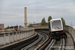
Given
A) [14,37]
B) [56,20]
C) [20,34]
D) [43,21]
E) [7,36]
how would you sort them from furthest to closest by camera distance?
1. [43,21]
2. [56,20]
3. [20,34]
4. [14,37]
5. [7,36]

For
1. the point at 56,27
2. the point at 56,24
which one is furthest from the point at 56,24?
the point at 56,27

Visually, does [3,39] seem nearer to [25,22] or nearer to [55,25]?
[55,25]

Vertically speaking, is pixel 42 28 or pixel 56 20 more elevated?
pixel 56 20

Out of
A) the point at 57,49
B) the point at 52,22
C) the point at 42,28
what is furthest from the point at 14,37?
the point at 42,28

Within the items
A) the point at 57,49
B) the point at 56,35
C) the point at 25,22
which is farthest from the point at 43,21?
the point at 57,49

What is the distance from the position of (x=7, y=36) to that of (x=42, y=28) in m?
48.3

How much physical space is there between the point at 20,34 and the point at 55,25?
7762 millimetres

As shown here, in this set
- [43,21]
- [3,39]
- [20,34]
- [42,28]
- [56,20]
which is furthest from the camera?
[43,21]

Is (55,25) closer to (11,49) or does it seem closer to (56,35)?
(56,35)

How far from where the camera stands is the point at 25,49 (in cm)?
1694

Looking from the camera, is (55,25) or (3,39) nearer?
(3,39)

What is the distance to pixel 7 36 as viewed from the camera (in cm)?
1692

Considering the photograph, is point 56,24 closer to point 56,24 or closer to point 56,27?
point 56,24

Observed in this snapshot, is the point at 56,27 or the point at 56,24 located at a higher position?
the point at 56,24
